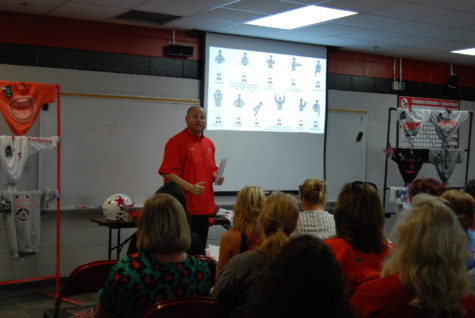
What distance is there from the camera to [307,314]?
1345 millimetres

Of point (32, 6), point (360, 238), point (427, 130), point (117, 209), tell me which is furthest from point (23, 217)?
point (427, 130)

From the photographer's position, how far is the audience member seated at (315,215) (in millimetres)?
3275

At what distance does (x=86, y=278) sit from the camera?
2.59 meters

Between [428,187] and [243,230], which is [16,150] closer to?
[243,230]

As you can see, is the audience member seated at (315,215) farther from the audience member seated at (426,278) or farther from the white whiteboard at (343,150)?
the white whiteboard at (343,150)

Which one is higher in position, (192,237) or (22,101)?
Answer: (22,101)

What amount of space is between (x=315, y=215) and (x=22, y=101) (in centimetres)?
281

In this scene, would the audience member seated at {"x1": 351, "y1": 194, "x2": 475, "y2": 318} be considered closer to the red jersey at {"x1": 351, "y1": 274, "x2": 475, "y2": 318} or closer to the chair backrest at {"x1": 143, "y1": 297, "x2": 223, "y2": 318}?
the red jersey at {"x1": 351, "y1": 274, "x2": 475, "y2": 318}

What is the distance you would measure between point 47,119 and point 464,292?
429 centimetres

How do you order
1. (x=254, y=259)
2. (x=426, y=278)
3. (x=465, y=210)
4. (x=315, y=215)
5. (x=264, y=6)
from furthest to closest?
(x=264, y=6) < (x=315, y=215) < (x=465, y=210) < (x=254, y=259) < (x=426, y=278)

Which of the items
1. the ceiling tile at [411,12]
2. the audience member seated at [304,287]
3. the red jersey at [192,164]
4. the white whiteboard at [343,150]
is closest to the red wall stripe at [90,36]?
the white whiteboard at [343,150]

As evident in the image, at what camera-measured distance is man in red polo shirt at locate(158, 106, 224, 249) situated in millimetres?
4641

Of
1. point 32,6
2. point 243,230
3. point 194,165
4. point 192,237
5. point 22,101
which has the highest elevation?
point 32,6

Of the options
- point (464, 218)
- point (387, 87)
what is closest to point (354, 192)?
point (464, 218)
